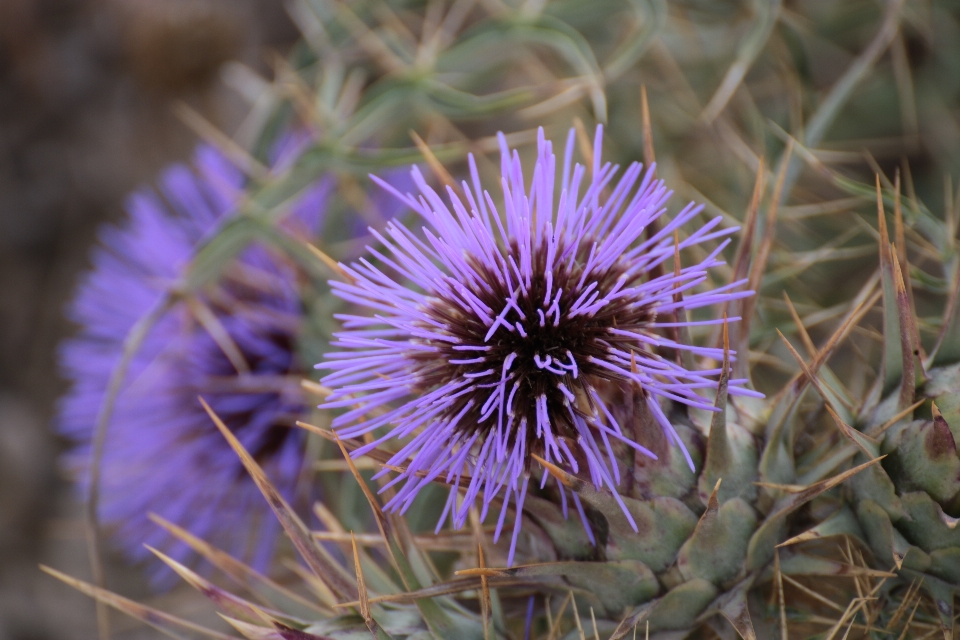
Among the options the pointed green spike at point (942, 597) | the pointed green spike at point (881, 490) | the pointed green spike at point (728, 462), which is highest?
the pointed green spike at point (728, 462)

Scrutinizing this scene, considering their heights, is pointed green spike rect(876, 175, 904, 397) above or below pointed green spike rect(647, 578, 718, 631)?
above

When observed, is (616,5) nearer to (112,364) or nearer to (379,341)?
(379,341)

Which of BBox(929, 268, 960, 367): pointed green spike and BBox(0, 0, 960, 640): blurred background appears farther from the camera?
BBox(0, 0, 960, 640): blurred background

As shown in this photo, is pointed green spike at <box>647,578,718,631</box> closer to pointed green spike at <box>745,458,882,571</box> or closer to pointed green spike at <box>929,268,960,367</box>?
pointed green spike at <box>745,458,882,571</box>

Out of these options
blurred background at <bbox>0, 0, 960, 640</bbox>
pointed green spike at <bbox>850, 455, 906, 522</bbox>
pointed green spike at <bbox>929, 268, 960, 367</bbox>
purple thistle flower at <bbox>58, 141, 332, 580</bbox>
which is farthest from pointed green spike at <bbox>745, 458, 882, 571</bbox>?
purple thistle flower at <bbox>58, 141, 332, 580</bbox>

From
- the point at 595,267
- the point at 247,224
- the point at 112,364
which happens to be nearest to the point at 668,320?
the point at 595,267

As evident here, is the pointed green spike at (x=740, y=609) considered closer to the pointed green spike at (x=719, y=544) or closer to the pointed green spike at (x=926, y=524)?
the pointed green spike at (x=719, y=544)

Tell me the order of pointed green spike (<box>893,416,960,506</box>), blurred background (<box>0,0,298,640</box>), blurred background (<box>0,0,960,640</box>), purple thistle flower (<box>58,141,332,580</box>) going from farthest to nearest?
1. blurred background (<box>0,0,298,640</box>)
2. purple thistle flower (<box>58,141,332,580</box>)
3. blurred background (<box>0,0,960,640</box>)
4. pointed green spike (<box>893,416,960,506</box>)

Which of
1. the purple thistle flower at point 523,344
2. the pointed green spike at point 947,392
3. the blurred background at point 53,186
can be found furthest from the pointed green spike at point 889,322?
the blurred background at point 53,186
